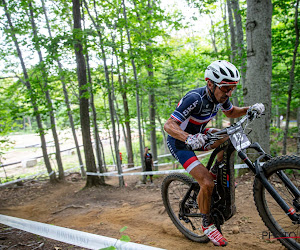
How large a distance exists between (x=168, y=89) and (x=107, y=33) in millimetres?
8097

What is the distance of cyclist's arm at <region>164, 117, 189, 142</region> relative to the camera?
2787 millimetres

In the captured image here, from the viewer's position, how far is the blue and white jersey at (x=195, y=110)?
9.73 feet

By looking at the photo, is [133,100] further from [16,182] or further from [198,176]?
[198,176]

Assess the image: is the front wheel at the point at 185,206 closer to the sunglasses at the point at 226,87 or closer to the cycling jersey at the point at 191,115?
the cycling jersey at the point at 191,115

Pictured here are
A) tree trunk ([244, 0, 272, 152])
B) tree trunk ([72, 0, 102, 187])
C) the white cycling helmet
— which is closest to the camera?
the white cycling helmet

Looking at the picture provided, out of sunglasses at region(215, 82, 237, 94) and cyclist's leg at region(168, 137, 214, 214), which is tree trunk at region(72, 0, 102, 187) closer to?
cyclist's leg at region(168, 137, 214, 214)

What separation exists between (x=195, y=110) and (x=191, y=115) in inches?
6.3

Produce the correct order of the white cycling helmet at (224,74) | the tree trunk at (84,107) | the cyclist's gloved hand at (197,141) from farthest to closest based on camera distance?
the tree trunk at (84,107) < the white cycling helmet at (224,74) < the cyclist's gloved hand at (197,141)

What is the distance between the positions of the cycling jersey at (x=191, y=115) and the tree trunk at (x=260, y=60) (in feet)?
9.40

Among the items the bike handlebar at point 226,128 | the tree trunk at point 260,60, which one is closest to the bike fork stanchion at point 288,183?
the bike handlebar at point 226,128

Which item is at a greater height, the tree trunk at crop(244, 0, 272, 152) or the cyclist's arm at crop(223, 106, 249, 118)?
the tree trunk at crop(244, 0, 272, 152)

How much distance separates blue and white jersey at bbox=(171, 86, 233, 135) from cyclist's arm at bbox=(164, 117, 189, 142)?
7 cm

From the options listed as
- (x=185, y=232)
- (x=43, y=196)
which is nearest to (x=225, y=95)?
(x=185, y=232)

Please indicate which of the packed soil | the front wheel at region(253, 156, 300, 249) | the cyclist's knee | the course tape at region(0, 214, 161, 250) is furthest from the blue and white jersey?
the packed soil
